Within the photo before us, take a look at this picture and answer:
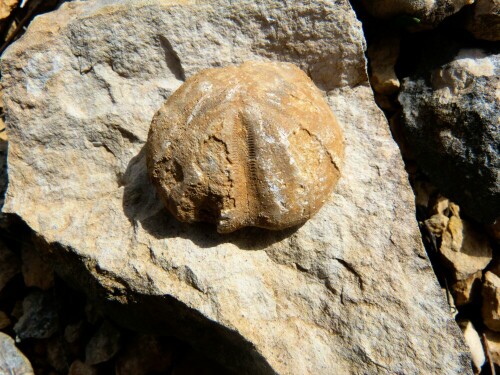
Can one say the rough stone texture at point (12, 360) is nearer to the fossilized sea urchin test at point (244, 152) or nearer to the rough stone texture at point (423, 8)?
the fossilized sea urchin test at point (244, 152)

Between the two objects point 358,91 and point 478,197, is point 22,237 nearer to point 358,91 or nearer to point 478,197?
point 358,91

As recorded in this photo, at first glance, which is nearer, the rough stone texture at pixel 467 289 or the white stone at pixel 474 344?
the white stone at pixel 474 344

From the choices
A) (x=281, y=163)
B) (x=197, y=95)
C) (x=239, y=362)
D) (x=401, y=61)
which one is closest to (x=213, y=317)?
(x=239, y=362)

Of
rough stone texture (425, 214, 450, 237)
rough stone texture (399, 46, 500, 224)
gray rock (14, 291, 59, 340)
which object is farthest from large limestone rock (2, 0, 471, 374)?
rough stone texture (425, 214, 450, 237)

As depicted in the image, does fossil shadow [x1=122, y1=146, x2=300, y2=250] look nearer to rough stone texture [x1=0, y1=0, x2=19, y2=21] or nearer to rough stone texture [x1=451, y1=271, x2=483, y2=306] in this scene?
rough stone texture [x1=451, y1=271, x2=483, y2=306]

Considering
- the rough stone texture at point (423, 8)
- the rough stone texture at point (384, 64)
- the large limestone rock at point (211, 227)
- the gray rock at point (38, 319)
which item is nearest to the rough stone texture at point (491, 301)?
the large limestone rock at point (211, 227)
